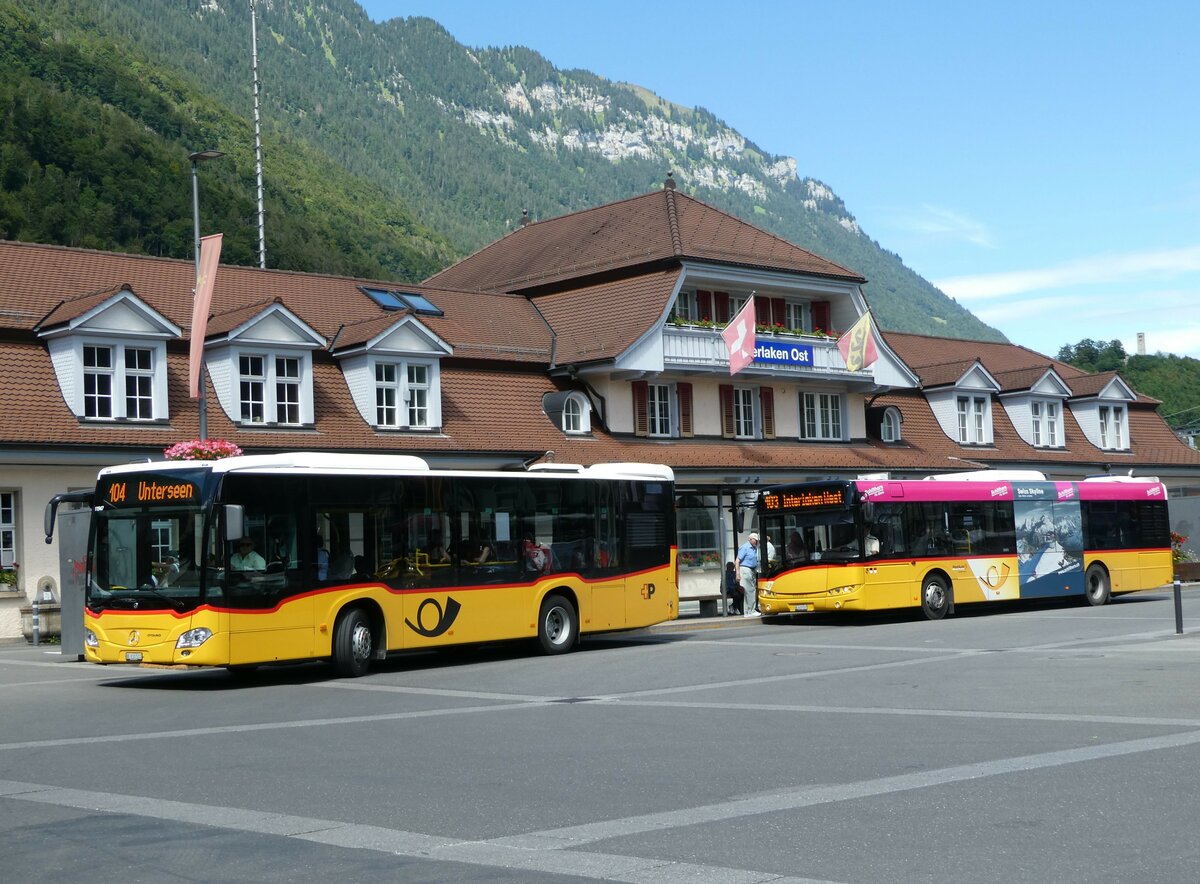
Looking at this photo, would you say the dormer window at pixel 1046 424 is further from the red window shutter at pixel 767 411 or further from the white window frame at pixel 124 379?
the white window frame at pixel 124 379

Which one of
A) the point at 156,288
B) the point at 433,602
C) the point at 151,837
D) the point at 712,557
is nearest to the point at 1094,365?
the point at 712,557

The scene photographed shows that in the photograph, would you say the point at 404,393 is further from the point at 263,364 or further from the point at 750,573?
the point at 750,573

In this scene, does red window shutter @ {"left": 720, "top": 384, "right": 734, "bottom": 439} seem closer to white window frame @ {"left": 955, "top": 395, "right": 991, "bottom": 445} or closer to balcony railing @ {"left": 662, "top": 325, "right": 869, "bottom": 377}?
balcony railing @ {"left": 662, "top": 325, "right": 869, "bottom": 377}

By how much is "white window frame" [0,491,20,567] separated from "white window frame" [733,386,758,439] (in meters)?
21.2

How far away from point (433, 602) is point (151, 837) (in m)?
13.7

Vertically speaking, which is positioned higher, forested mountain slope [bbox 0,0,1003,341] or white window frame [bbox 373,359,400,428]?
forested mountain slope [bbox 0,0,1003,341]

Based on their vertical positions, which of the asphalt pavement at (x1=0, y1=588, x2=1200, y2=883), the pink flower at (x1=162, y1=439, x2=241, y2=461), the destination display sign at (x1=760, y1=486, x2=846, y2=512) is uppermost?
the pink flower at (x1=162, y1=439, x2=241, y2=461)

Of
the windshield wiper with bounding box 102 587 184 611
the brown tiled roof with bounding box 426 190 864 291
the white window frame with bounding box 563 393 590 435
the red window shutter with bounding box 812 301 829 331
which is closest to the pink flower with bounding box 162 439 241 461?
the windshield wiper with bounding box 102 587 184 611

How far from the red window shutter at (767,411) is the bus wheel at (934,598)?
1483 centimetres

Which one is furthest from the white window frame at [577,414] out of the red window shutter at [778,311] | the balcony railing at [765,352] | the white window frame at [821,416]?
the white window frame at [821,416]

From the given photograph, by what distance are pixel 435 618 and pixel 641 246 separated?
2457cm

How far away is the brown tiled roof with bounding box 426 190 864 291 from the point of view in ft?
149

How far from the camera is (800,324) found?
48719 millimetres

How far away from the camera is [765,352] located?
45.7 m
